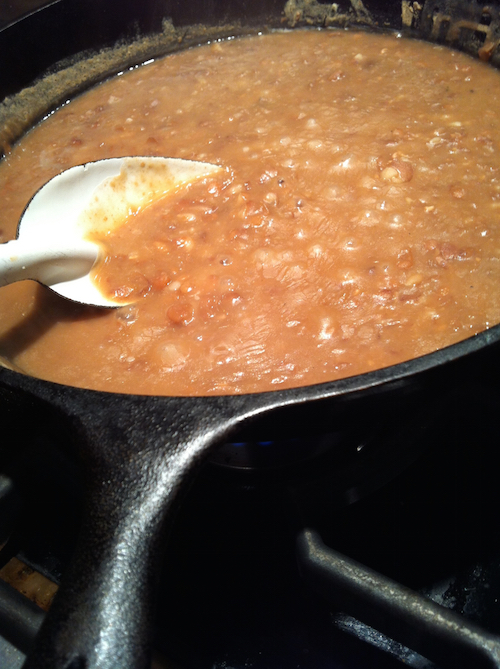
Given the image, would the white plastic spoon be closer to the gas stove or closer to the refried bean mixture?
the refried bean mixture

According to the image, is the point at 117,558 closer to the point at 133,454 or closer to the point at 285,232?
the point at 133,454

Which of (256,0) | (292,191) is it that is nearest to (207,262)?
(292,191)

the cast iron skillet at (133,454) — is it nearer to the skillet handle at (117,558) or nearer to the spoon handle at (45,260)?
the skillet handle at (117,558)

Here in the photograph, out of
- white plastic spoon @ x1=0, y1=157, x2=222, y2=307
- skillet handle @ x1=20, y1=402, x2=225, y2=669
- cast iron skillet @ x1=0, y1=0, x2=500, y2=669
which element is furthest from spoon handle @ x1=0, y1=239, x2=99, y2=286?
skillet handle @ x1=20, y1=402, x2=225, y2=669

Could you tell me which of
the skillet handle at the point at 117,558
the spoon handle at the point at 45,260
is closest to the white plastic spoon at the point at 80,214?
the spoon handle at the point at 45,260

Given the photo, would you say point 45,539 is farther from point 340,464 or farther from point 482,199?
point 482,199
